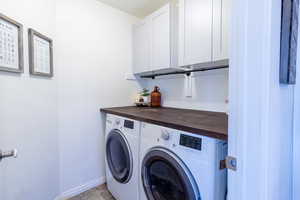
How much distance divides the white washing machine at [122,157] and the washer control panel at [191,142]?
0.48 m

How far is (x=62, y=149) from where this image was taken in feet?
5.58

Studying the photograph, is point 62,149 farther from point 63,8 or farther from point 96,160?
point 63,8

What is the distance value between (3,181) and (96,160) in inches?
42.5

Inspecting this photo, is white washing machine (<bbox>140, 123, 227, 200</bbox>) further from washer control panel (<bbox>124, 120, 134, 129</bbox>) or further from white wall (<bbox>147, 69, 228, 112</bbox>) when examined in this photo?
white wall (<bbox>147, 69, 228, 112</bbox>)

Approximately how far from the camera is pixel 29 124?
122 centimetres

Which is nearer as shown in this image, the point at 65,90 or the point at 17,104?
the point at 17,104

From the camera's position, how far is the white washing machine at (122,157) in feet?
4.61

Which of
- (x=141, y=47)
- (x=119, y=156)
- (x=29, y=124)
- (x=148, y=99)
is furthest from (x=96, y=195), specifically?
(x=141, y=47)

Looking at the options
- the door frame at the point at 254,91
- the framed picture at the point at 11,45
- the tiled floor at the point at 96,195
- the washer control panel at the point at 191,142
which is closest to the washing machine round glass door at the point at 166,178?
the washer control panel at the point at 191,142

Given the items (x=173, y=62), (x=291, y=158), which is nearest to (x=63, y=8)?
(x=173, y=62)

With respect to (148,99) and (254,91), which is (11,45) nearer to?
(254,91)

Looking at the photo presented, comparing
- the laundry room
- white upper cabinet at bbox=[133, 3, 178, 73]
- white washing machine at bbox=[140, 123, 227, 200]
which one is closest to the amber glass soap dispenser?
the laundry room

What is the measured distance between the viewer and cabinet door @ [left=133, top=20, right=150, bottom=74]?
2.01 meters

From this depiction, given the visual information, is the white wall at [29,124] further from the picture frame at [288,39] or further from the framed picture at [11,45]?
the picture frame at [288,39]
